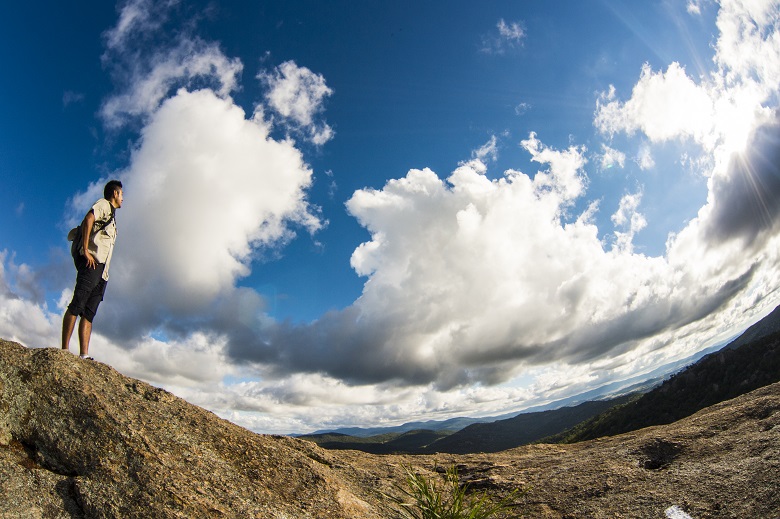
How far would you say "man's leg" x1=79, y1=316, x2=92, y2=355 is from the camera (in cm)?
897

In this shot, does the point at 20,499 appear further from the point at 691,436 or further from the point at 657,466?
the point at 691,436

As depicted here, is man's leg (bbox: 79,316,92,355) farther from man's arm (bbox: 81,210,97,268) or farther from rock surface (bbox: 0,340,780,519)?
man's arm (bbox: 81,210,97,268)

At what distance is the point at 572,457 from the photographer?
11969 millimetres

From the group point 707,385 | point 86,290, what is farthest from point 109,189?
point 707,385

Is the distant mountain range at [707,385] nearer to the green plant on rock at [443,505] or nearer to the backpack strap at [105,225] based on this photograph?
the green plant on rock at [443,505]

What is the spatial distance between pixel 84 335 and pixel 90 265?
1.66 meters

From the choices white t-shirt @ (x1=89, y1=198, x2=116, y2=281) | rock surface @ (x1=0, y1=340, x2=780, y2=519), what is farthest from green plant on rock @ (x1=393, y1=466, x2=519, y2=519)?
white t-shirt @ (x1=89, y1=198, x2=116, y2=281)

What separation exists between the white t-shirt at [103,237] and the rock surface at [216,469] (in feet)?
7.71

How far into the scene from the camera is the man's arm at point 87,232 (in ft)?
28.9

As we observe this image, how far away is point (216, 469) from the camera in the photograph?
24.1ft

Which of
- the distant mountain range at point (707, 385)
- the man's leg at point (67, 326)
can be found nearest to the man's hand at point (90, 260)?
the man's leg at point (67, 326)

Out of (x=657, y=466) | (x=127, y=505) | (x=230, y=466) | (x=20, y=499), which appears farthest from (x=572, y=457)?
(x=20, y=499)

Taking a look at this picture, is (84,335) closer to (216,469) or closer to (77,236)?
(77,236)

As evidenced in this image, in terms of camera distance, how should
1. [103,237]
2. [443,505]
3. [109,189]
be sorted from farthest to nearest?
[109,189]
[103,237]
[443,505]
